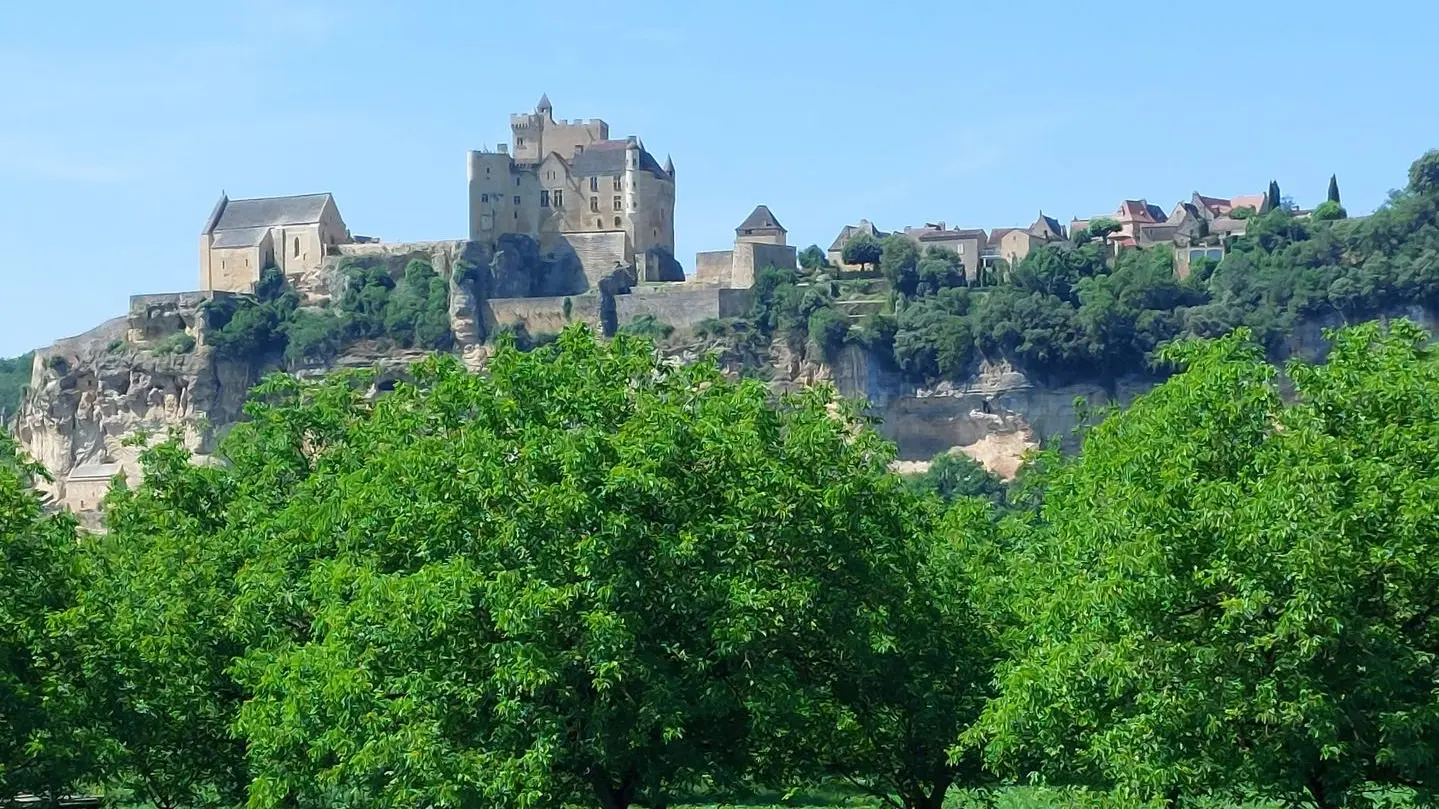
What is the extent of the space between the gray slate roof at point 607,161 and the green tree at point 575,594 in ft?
379

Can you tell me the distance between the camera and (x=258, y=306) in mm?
138750

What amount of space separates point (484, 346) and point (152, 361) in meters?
20.5

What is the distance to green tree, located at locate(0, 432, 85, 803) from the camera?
93.8 ft

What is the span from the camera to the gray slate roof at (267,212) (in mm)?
143250

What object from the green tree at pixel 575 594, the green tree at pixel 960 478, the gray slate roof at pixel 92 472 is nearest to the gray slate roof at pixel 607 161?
the green tree at pixel 960 478

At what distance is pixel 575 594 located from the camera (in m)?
24.9

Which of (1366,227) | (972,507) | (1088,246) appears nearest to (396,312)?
(1088,246)

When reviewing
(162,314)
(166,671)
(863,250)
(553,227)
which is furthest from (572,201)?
(166,671)

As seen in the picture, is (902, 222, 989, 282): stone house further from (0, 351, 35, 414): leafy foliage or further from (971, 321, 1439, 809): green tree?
(971, 321, 1439, 809): green tree

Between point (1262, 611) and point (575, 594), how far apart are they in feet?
23.7

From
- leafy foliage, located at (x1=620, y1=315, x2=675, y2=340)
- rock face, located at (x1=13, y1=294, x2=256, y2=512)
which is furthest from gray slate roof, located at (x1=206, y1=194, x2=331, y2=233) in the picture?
leafy foliage, located at (x1=620, y1=315, x2=675, y2=340)

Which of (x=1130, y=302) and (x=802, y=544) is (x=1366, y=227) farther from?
(x=802, y=544)

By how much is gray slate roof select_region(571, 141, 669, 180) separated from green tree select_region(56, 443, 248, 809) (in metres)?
111

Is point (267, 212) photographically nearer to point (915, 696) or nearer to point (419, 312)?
point (419, 312)
